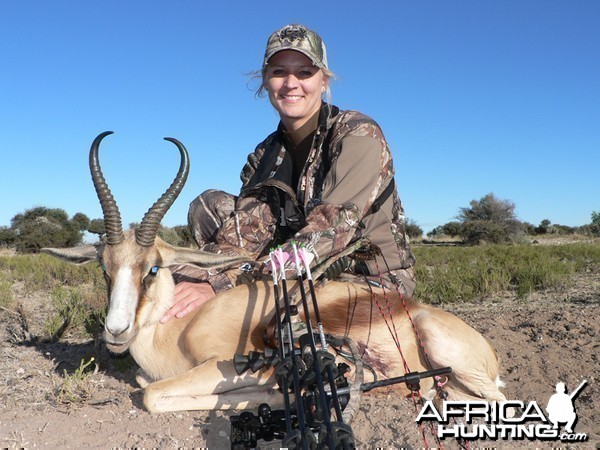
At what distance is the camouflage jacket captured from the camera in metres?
4.45

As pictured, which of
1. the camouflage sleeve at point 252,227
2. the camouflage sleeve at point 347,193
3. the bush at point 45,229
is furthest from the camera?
the bush at point 45,229

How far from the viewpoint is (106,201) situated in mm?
4277

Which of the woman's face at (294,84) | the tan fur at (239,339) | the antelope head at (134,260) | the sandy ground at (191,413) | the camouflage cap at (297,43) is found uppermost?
the camouflage cap at (297,43)

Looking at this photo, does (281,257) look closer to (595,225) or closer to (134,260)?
(134,260)

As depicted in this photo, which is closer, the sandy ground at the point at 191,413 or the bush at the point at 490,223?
the sandy ground at the point at 191,413

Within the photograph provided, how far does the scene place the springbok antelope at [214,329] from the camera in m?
3.97

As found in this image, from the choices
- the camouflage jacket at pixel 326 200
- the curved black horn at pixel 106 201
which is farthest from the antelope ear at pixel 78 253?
the camouflage jacket at pixel 326 200

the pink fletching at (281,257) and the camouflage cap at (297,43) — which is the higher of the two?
the camouflage cap at (297,43)

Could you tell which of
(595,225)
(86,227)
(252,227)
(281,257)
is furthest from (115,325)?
(595,225)

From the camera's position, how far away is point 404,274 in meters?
5.30

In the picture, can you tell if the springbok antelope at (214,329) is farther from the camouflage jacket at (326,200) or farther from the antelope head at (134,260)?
the camouflage jacket at (326,200)

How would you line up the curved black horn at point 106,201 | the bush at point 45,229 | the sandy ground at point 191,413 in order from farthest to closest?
the bush at point 45,229
the curved black horn at point 106,201
the sandy ground at point 191,413

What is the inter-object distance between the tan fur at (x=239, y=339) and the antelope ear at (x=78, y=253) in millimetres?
383

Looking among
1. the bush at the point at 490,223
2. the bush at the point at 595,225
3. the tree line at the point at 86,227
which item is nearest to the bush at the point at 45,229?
the tree line at the point at 86,227
